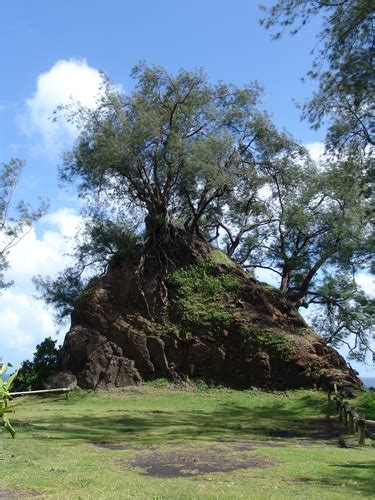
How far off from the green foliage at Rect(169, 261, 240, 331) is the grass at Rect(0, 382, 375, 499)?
4.48m

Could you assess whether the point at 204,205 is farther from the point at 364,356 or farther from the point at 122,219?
the point at 364,356

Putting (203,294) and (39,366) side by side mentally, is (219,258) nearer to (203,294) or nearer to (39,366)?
(203,294)

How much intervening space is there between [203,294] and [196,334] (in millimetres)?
2359

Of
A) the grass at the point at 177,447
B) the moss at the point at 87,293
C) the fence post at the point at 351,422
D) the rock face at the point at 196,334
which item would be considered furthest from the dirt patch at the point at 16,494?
the moss at the point at 87,293

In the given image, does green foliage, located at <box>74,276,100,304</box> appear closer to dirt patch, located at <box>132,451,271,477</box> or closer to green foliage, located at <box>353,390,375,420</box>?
green foliage, located at <box>353,390,375,420</box>

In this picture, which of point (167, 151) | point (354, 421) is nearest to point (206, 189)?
point (167, 151)

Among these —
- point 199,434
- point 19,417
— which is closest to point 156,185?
point 19,417

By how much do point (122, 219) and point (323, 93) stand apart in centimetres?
1783

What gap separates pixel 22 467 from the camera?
10352mm

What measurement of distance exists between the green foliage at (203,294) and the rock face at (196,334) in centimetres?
5

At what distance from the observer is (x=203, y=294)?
3111cm

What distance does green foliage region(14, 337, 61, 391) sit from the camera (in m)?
29.7

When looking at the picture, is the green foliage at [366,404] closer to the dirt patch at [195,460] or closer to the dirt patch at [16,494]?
the dirt patch at [195,460]

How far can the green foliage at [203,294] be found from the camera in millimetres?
29984
